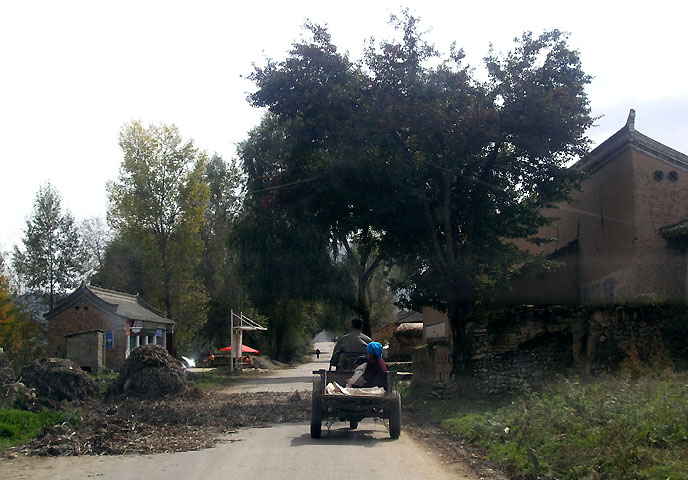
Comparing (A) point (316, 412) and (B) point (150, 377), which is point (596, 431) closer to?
(A) point (316, 412)

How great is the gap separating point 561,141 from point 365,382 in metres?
10.6

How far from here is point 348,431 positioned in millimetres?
13281

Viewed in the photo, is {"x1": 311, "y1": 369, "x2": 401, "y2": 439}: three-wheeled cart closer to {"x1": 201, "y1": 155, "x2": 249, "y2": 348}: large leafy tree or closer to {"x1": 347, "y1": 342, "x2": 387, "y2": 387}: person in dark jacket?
{"x1": 347, "y1": 342, "x2": 387, "y2": 387}: person in dark jacket

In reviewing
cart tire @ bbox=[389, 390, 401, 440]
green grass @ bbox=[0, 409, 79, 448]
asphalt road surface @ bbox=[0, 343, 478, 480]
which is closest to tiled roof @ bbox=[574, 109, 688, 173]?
cart tire @ bbox=[389, 390, 401, 440]

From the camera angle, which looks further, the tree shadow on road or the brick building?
the brick building

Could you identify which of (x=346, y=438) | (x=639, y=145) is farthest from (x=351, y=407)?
(x=639, y=145)

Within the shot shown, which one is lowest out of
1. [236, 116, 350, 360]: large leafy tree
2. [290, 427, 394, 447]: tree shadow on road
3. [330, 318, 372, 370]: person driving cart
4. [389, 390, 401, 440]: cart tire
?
[290, 427, 394, 447]: tree shadow on road

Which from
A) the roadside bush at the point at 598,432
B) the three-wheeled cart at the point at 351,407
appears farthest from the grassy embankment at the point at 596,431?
the three-wheeled cart at the point at 351,407

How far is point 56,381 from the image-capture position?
17.5m

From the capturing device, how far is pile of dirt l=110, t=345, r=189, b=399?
66.8ft

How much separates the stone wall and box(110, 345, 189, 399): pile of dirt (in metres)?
8.36

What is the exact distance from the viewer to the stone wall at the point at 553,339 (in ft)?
59.3

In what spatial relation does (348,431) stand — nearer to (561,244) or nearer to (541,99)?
(541,99)

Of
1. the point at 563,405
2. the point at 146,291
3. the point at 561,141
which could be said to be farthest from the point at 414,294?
the point at 146,291
